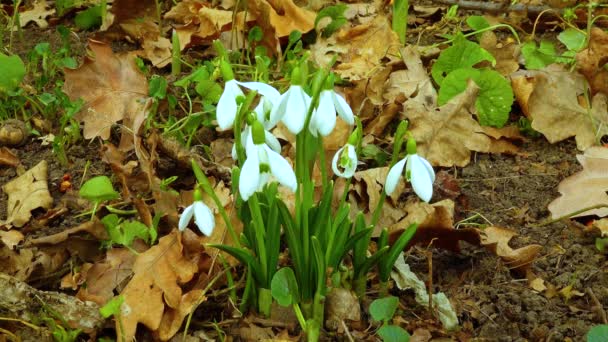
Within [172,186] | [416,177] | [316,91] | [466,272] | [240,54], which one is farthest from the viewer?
[240,54]

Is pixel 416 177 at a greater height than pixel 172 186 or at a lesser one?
greater

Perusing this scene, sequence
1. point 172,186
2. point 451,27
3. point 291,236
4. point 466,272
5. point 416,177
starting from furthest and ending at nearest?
1. point 451,27
2. point 172,186
3. point 466,272
4. point 291,236
5. point 416,177

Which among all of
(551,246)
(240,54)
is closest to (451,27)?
(240,54)

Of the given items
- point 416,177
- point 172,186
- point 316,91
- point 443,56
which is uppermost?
point 316,91

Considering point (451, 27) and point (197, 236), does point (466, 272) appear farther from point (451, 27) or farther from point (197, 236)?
point (451, 27)

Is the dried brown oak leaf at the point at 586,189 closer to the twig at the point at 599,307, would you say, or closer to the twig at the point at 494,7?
the twig at the point at 599,307

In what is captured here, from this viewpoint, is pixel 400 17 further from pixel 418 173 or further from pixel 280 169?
pixel 280 169
